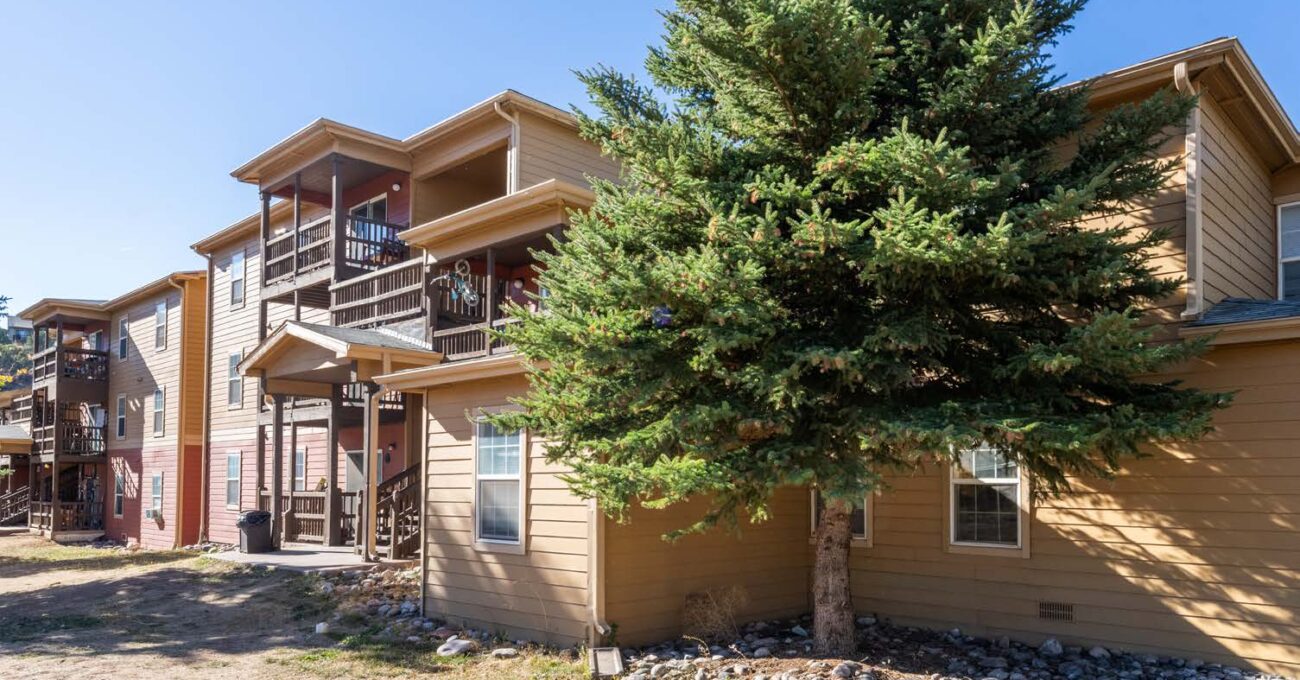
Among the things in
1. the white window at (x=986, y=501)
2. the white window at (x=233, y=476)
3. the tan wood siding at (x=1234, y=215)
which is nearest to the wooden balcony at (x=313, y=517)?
the white window at (x=233, y=476)

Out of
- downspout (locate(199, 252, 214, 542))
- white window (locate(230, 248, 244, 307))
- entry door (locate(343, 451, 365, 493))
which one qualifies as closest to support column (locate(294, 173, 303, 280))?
entry door (locate(343, 451, 365, 493))

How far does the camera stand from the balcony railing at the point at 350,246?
17516 mm

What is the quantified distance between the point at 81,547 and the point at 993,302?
2568cm

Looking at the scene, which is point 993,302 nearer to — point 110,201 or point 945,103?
point 945,103

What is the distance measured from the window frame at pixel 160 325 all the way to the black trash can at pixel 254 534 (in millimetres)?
11049

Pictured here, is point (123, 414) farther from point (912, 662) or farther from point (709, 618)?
point (912, 662)

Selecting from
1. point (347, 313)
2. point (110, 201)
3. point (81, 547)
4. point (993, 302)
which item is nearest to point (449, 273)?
point (347, 313)

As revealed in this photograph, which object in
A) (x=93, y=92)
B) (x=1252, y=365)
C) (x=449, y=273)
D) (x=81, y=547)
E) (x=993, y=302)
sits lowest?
(x=81, y=547)

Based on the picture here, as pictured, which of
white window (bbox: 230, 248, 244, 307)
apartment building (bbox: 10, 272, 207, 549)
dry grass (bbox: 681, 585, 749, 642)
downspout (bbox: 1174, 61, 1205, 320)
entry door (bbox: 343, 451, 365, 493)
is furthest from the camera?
apartment building (bbox: 10, 272, 207, 549)

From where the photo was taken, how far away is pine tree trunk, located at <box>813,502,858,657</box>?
8.66 m

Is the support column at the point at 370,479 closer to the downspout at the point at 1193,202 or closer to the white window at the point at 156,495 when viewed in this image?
the downspout at the point at 1193,202

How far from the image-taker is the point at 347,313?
669 inches

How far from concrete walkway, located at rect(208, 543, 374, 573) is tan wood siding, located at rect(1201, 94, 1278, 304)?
11.9m

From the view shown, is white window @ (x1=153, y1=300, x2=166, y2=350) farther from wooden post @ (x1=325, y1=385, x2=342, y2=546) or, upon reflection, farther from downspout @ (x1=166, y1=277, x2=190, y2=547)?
wooden post @ (x1=325, y1=385, x2=342, y2=546)
